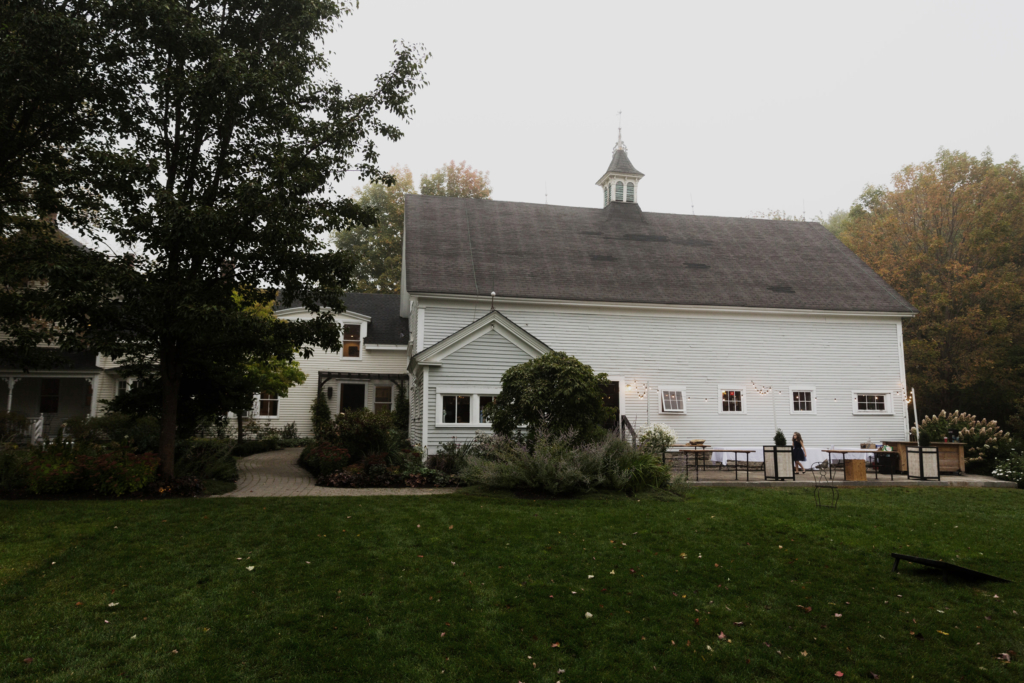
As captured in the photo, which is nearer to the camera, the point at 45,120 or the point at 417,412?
the point at 45,120

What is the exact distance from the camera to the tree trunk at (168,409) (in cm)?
1155

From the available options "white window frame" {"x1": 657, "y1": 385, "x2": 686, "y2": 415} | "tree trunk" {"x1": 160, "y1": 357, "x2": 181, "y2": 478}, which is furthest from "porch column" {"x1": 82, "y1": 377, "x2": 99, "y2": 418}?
"white window frame" {"x1": 657, "y1": 385, "x2": 686, "y2": 415}

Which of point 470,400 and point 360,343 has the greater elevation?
point 360,343

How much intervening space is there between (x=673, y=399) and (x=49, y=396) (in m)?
21.9

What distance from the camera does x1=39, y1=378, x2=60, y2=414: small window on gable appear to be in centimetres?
2228

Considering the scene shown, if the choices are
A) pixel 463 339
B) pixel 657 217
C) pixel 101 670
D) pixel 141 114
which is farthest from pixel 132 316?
pixel 657 217

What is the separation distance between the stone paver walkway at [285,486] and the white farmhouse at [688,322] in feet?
11.3

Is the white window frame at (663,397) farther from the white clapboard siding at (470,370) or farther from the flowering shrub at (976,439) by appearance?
the flowering shrub at (976,439)

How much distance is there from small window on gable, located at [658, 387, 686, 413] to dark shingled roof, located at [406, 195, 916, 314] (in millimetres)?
2572

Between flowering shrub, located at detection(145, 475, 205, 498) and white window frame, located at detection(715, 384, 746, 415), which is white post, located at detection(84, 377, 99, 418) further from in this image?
white window frame, located at detection(715, 384, 746, 415)

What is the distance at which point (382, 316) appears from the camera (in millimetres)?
25594

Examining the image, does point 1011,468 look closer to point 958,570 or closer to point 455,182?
point 958,570

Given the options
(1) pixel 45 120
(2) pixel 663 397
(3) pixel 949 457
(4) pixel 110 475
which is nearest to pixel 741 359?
(2) pixel 663 397

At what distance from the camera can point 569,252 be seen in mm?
19984
